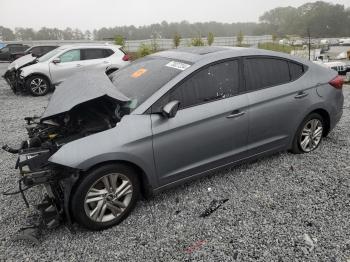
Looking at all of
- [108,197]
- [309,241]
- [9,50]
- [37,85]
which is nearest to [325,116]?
[309,241]

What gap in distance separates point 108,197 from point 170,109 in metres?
1.03

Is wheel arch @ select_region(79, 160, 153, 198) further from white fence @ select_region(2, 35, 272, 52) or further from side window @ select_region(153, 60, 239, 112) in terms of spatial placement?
white fence @ select_region(2, 35, 272, 52)

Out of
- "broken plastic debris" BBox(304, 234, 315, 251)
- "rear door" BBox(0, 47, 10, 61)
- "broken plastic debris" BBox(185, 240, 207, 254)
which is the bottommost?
"broken plastic debris" BBox(304, 234, 315, 251)

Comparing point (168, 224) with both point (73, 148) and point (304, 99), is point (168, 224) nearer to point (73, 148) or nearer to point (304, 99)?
point (73, 148)

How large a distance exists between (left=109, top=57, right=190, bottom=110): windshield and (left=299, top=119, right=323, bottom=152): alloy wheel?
6.77 feet

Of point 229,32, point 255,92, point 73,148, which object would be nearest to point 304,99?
point 255,92

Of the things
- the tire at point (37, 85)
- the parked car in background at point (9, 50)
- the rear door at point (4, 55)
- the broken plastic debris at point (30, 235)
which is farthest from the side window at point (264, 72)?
the rear door at point (4, 55)

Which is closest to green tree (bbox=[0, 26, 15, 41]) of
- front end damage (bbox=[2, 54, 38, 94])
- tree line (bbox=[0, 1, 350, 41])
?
tree line (bbox=[0, 1, 350, 41])

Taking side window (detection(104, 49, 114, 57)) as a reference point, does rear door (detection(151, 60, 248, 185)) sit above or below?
below

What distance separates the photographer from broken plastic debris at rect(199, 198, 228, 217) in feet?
9.86

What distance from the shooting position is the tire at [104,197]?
259cm

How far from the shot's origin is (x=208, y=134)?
3.08 metres

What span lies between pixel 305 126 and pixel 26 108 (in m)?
6.88

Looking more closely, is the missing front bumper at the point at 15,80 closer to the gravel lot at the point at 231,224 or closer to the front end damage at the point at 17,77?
the front end damage at the point at 17,77
